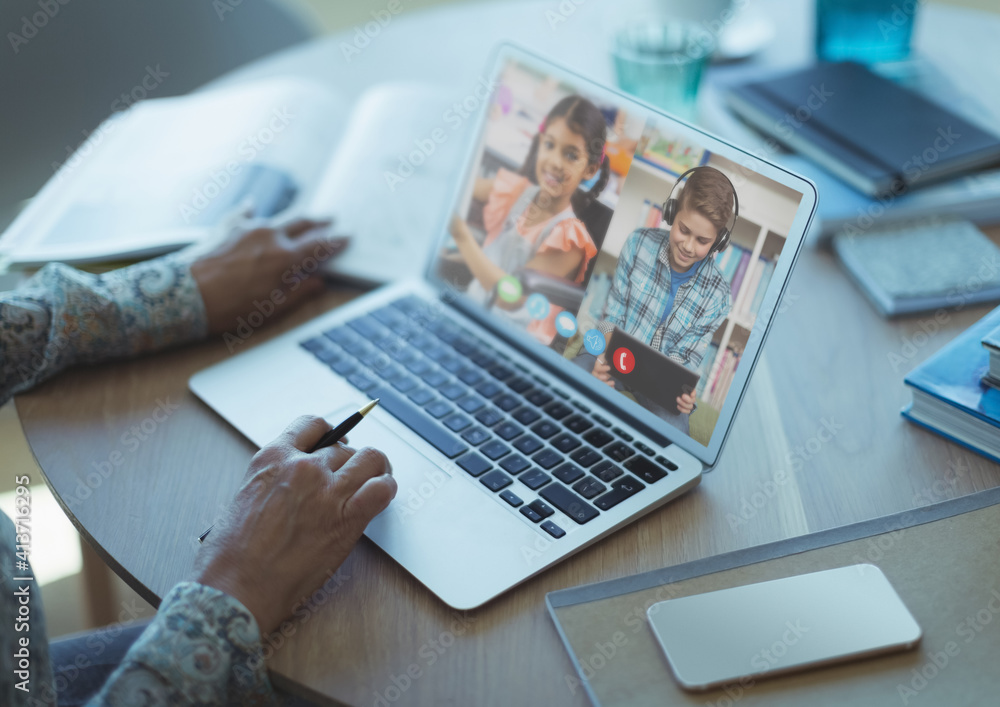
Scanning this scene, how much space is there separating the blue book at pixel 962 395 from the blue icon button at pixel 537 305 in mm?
360

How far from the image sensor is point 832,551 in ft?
2.22

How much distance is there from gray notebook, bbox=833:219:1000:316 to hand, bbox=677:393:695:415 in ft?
1.13

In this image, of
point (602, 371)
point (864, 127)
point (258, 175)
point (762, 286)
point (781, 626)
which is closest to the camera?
point (781, 626)

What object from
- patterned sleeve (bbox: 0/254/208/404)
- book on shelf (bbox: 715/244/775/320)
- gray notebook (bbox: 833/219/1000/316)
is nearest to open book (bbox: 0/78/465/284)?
patterned sleeve (bbox: 0/254/208/404)

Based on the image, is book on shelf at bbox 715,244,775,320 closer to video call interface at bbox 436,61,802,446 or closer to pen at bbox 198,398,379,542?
video call interface at bbox 436,61,802,446

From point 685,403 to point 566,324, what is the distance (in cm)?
16

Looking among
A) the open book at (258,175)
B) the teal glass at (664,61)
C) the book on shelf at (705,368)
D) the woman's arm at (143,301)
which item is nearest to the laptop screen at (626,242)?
the book on shelf at (705,368)

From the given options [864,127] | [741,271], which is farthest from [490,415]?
[864,127]

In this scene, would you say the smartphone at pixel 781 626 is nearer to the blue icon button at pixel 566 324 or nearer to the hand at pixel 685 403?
the hand at pixel 685 403

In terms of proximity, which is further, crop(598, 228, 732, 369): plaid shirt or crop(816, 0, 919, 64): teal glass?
crop(816, 0, 919, 64): teal glass

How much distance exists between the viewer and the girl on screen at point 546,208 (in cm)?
84

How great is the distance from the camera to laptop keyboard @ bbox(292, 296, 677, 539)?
737 millimetres

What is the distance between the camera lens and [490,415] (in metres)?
0.83

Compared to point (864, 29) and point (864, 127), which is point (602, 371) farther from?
point (864, 29)
